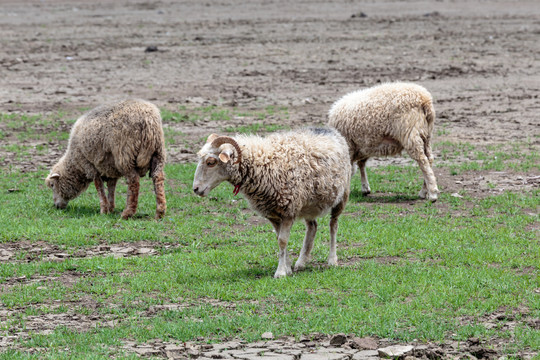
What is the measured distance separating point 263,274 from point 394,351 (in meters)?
2.74

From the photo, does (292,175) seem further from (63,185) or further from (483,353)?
(63,185)

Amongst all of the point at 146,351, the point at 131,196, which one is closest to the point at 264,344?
the point at 146,351

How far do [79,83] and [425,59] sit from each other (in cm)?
938

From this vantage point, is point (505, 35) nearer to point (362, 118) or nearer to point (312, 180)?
point (362, 118)

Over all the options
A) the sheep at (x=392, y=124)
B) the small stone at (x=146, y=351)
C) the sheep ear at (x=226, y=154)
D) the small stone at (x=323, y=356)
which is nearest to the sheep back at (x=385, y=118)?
the sheep at (x=392, y=124)

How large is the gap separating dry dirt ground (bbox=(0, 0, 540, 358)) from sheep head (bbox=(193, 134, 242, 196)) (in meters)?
1.85

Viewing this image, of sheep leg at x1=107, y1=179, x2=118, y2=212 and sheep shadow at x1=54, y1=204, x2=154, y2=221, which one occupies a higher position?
sheep leg at x1=107, y1=179, x2=118, y2=212

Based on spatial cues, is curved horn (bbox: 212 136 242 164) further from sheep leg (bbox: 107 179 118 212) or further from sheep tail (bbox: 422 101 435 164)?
sheep tail (bbox: 422 101 435 164)

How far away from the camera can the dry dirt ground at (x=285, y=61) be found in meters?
17.6

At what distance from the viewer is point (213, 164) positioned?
8852 millimetres

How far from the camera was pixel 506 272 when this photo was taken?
28.8ft

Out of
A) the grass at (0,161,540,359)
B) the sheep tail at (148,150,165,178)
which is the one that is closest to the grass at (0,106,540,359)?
the grass at (0,161,540,359)

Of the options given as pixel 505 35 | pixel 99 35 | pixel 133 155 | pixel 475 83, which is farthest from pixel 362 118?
pixel 99 35

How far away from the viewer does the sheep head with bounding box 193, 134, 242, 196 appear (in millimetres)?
8852
